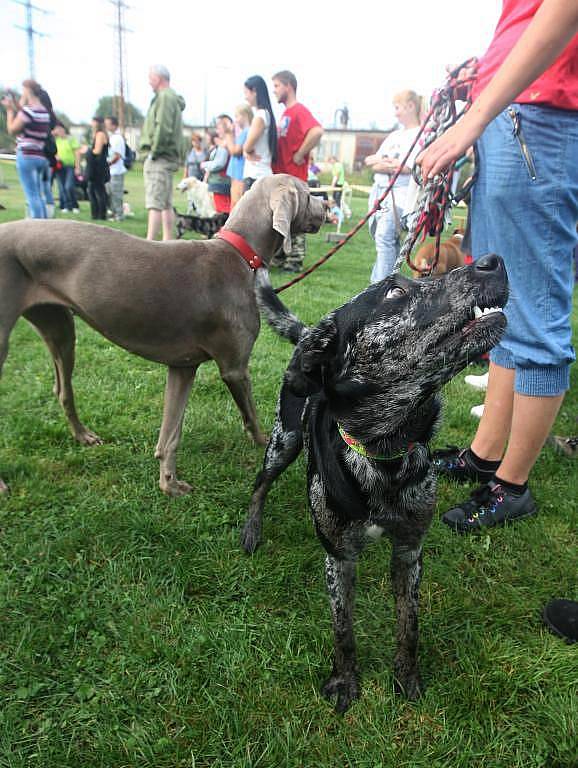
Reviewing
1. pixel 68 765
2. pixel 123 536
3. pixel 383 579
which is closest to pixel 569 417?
pixel 383 579

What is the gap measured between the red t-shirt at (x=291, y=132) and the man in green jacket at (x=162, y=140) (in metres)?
1.81

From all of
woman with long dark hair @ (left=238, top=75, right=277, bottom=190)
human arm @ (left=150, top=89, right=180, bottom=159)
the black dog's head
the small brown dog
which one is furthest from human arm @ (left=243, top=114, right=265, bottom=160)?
the black dog's head

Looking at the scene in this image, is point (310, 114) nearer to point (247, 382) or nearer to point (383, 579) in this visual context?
point (247, 382)

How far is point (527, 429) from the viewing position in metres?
2.51

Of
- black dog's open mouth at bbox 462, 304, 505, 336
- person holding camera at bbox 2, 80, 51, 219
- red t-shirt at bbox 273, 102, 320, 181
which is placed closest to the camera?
black dog's open mouth at bbox 462, 304, 505, 336

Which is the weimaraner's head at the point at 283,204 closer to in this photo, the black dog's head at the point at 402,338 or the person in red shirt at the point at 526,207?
the person in red shirt at the point at 526,207

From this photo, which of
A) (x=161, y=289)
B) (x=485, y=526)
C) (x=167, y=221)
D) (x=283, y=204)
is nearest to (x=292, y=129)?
(x=167, y=221)

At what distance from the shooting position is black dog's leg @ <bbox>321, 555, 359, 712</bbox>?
1.87 metres

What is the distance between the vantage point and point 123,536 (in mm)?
2658

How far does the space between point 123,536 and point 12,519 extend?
60cm

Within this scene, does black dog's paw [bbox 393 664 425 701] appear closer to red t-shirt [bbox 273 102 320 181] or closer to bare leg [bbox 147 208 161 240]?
red t-shirt [bbox 273 102 320 181]

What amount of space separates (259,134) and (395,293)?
19.5 feet

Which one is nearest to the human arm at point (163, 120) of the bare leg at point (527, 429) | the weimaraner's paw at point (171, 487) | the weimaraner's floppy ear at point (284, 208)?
the weimaraner's floppy ear at point (284, 208)

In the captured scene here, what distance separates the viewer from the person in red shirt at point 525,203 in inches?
76.3
